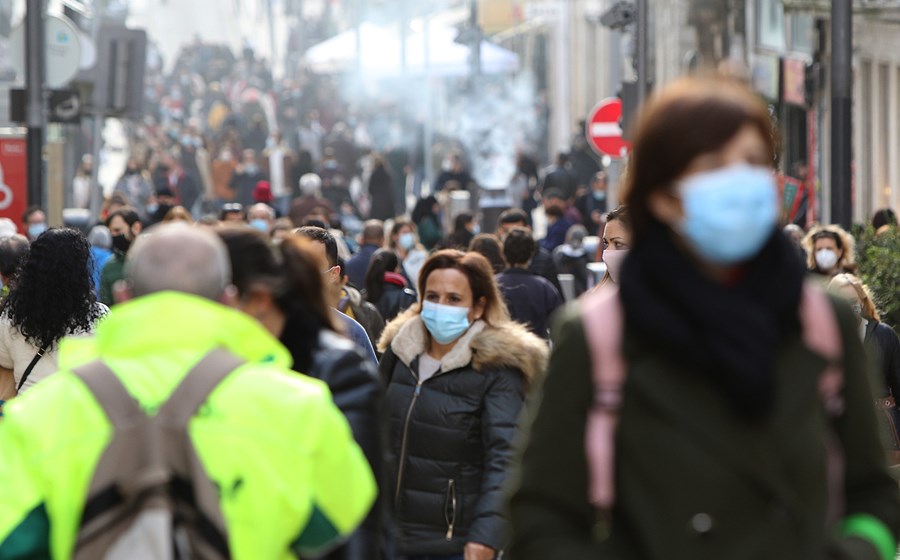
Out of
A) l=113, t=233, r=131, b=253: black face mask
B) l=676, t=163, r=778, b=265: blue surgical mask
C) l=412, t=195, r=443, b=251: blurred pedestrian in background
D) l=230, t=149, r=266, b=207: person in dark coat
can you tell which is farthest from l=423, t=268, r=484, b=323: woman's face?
l=230, t=149, r=266, b=207: person in dark coat

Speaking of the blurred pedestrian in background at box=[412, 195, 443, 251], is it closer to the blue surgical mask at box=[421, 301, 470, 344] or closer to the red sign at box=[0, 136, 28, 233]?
the red sign at box=[0, 136, 28, 233]

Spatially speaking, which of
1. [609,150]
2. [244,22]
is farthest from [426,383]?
[244,22]

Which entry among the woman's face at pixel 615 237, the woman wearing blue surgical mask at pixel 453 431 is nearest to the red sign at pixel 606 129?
the woman's face at pixel 615 237

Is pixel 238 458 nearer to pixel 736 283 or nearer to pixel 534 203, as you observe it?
pixel 736 283

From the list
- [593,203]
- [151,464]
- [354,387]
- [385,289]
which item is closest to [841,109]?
[385,289]

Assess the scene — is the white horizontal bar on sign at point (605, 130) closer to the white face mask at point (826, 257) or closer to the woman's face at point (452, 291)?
the white face mask at point (826, 257)

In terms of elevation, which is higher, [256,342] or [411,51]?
[411,51]

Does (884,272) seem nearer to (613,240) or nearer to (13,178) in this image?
(613,240)

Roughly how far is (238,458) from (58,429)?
0.32 metres

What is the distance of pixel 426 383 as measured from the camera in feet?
23.2

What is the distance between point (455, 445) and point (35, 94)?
12.5 m

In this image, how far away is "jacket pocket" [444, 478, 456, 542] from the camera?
22.7ft

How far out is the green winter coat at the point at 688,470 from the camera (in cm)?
327

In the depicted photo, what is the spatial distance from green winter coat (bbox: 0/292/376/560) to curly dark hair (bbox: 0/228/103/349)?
396 centimetres
